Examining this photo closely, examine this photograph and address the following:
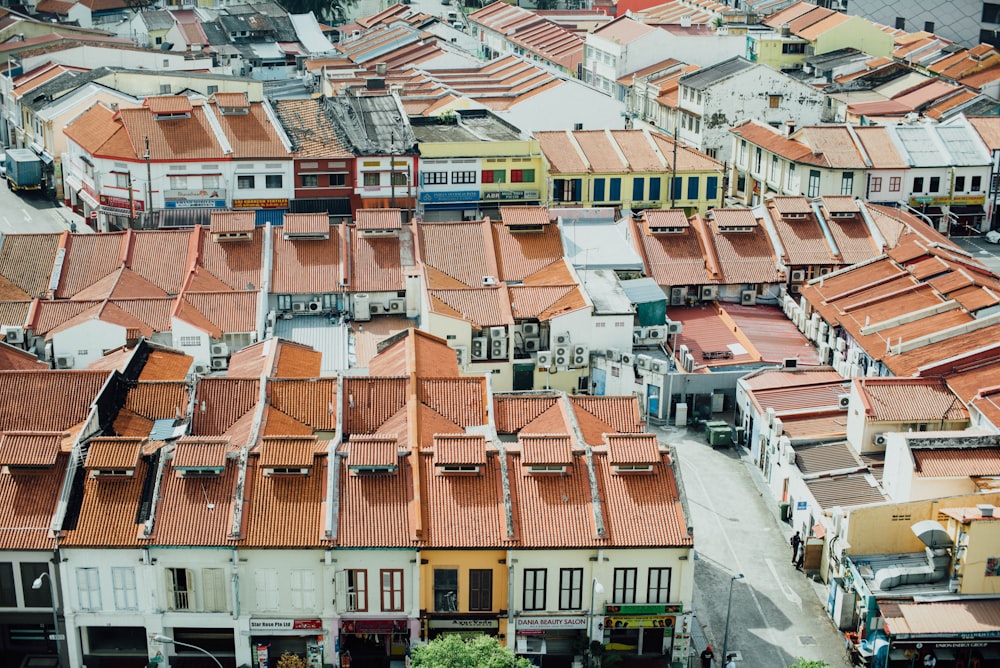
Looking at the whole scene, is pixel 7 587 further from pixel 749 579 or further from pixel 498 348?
pixel 749 579

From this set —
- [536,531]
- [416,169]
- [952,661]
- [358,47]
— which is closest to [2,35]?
[358,47]

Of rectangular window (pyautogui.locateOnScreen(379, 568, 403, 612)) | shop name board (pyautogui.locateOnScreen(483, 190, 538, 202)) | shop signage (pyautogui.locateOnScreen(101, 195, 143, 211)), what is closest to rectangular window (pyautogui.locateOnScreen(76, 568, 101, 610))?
rectangular window (pyautogui.locateOnScreen(379, 568, 403, 612))

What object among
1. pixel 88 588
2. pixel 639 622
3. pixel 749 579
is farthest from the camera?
pixel 749 579

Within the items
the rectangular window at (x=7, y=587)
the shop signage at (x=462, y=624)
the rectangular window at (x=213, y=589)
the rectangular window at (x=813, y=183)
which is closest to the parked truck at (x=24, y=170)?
the rectangular window at (x=813, y=183)

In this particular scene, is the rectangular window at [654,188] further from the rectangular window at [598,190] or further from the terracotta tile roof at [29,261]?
the terracotta tile roof at [29,261]

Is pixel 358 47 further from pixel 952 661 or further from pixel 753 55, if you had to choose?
pixel 952 661

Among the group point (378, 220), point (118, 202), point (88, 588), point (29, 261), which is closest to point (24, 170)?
point (118, 202)
